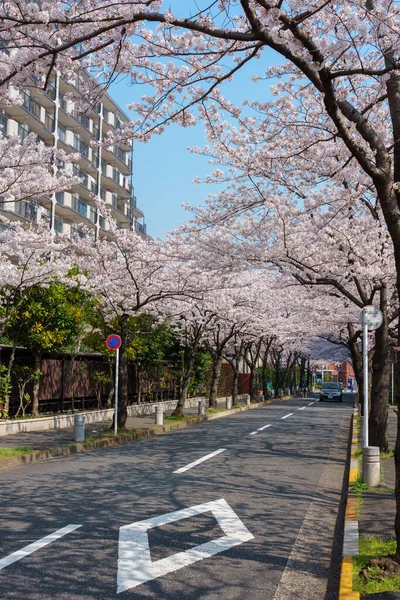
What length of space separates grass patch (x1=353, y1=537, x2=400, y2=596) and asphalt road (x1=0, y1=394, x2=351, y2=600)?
10.9 inches

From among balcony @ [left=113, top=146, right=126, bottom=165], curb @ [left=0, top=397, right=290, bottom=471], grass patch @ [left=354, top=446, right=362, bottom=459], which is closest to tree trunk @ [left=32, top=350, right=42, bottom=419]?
curb @ [left=0, top=397, right=290, bottom=471]

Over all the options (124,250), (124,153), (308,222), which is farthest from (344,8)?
(124,153)

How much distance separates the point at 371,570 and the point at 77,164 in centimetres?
4303

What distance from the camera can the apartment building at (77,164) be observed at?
33959mm

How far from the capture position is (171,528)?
654cm

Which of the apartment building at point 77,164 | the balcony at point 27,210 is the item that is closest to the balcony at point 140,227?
the apartment building at point 77,164

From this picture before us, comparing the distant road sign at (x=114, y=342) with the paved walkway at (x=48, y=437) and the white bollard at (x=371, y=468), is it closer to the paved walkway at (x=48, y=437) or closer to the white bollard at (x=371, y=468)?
the paved walkway at (x=48, y=437)

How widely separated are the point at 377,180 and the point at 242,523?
170 inches

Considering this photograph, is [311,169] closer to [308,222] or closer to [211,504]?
[308,222]

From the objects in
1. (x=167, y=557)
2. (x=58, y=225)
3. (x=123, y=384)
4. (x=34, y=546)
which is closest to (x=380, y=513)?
(x=167, y=557)

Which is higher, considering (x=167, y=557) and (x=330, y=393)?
(x=167, y=557)

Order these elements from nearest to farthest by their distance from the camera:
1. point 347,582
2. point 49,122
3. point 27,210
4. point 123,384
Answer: point 347,582
point 123,384
point 27,210
point 49,122

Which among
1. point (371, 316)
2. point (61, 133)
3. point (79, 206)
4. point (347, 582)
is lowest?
point (347, 582)

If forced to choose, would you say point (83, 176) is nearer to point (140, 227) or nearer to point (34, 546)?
point (140, 227)
